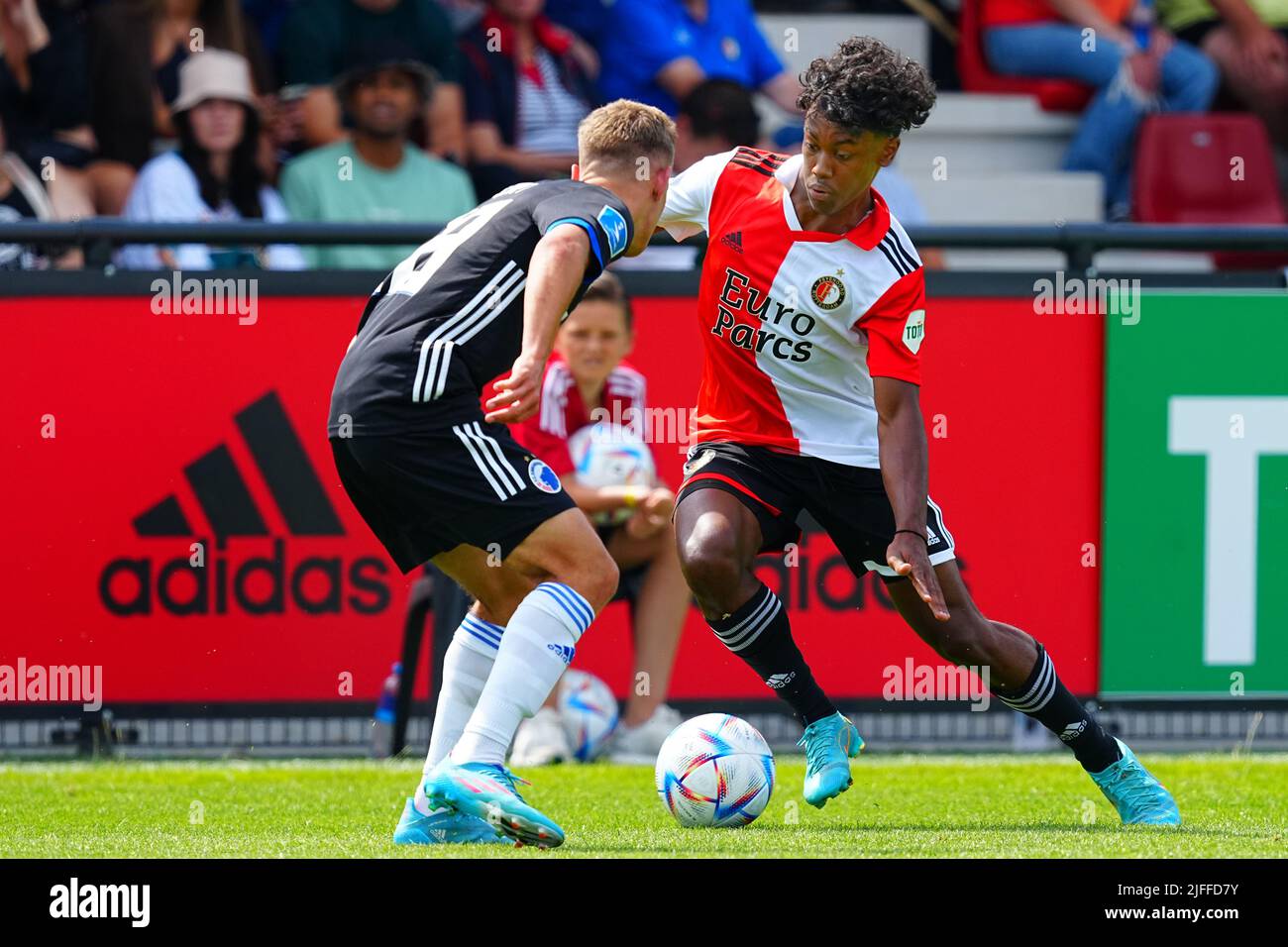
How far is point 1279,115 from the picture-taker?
38.9 ft

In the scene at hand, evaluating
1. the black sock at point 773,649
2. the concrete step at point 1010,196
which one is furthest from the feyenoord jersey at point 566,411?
the concrete step at point 1010,196

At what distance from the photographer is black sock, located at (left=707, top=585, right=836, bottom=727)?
5891mm

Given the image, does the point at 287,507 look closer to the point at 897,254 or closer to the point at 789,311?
the point at 789,311

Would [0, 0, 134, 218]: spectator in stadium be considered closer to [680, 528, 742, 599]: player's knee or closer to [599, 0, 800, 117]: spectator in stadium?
[599, 0, 800, 117]: spectator in stadium

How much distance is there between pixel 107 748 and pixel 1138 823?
13.4 ft

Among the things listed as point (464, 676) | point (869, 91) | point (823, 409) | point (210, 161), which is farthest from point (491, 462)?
point (210, 161)

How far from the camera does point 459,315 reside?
509 centimetres

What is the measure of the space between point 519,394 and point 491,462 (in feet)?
1.49

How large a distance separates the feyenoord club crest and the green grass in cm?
149

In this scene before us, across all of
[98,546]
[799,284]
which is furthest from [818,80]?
[98,546]

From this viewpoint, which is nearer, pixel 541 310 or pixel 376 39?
pixel 541 310

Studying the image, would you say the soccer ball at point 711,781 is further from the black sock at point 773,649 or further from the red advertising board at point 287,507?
the red advertising board at point 287,507
